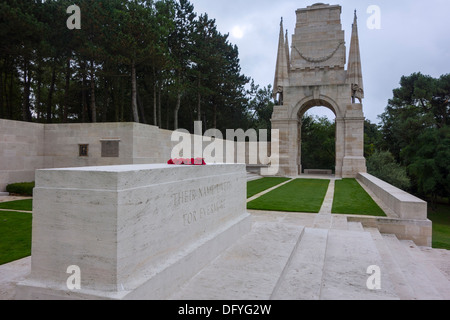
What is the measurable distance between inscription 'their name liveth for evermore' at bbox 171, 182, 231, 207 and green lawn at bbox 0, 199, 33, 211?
22.5ft

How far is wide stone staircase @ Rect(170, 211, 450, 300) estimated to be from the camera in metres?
3.57

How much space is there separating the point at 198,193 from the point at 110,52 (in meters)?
20.3

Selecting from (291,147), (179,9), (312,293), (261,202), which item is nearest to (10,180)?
(261,202)

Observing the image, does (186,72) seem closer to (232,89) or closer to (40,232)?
(232,89)

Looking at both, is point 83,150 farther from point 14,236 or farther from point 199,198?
point 199,198

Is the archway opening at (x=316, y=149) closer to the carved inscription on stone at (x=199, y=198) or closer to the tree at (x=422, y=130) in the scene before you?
the tree at (x=422, y=130)

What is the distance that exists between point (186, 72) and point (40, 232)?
27.8 m

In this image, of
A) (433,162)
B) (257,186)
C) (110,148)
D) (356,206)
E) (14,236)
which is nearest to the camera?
(14,236)

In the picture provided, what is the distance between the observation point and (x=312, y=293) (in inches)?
140

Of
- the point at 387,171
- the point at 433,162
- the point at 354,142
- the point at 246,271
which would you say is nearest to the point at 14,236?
the point at 246,271

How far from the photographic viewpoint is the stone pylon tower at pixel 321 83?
23.2 metres

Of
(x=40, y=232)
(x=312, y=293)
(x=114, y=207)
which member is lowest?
(x=312, y=293)

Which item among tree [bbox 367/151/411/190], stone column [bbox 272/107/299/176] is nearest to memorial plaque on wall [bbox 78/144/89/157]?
stone column [bbox 272/107/299/176]

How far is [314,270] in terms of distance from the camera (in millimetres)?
4316
